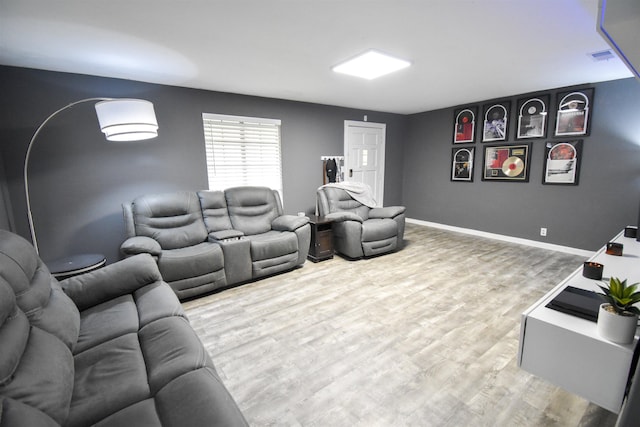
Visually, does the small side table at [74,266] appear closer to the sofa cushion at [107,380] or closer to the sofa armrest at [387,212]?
the sofa cushion at [107,380]

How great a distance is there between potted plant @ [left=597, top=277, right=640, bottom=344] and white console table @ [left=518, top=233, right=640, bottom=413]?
34 millimetres

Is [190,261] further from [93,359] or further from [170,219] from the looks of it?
[93,359]

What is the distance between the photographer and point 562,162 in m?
4.11

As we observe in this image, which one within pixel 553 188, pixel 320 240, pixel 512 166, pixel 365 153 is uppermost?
pixel 365 153

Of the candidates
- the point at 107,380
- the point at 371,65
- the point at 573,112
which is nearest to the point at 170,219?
the point at 107,380

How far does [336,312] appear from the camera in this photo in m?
2.57

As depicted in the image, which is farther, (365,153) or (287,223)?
(365,153)

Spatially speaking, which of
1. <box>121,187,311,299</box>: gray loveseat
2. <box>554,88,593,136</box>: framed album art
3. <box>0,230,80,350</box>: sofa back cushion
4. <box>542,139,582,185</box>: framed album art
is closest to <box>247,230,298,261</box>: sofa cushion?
<box>121,187,311,299</box>: gray loveseat

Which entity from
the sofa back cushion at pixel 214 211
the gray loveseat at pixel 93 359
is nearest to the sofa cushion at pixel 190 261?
the sofa back cushion at pixel 214 211

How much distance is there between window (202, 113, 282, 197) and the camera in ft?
13.0

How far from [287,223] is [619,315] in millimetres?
3008

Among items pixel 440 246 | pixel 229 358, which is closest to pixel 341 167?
pixel 440 246

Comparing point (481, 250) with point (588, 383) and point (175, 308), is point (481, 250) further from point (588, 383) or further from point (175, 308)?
point (175, 308)

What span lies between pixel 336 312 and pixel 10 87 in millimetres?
3799
